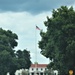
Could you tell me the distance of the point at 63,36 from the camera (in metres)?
59.2

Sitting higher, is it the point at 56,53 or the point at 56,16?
the point at 56,16

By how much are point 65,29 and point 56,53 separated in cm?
485

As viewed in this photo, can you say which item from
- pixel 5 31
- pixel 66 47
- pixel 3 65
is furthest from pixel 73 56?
pixel 5 31

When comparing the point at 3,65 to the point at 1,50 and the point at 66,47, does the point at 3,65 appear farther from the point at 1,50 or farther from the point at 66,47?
the point at 66,47

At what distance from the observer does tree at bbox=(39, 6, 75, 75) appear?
58719 mm

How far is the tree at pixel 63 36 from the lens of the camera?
58.7 meters

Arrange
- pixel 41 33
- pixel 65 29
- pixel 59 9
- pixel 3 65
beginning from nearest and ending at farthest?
pixel 65 29
pixel 59 9
pixel 41 33
pixel 3 65

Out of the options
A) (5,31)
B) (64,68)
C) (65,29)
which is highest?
(5,31)

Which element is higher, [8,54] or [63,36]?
[8,54]

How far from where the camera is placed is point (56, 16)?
62.1 m

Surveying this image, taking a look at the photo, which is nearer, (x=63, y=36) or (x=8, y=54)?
(x=63, y=36)

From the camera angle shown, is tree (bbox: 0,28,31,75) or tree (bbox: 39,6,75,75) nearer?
tree (bbox: 39,6,75,75)

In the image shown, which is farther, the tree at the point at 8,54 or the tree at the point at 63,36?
the tree at the point at 8,54

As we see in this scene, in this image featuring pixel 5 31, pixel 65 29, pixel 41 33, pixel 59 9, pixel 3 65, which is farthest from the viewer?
pixel 5 31
